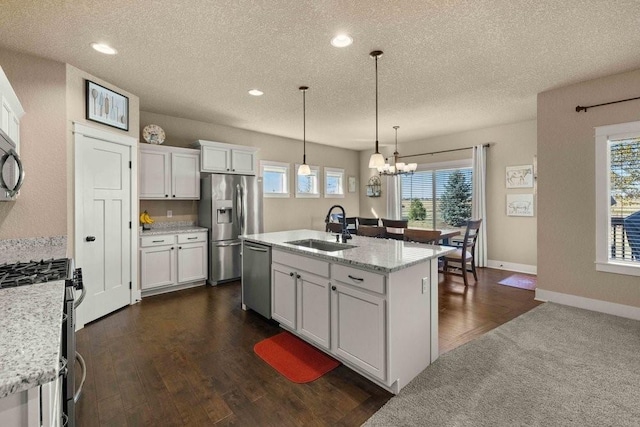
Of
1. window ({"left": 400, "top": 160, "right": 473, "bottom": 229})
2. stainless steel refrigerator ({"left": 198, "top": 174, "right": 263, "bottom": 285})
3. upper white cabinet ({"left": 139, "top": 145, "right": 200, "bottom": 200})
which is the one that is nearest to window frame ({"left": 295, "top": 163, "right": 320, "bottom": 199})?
stainless steel refrigerator ({"left": 198, "top": 174, "right": 263, "bottom": 285})

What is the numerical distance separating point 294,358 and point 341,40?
2751 mm

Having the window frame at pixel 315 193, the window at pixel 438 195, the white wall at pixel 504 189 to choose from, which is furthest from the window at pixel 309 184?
the white wall at pixel 504 189

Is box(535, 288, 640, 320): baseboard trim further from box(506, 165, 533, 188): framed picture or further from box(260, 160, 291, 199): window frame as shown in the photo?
box(260, 160, 291, 199): window frame

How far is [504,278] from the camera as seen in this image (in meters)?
5.01

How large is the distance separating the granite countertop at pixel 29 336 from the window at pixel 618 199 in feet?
15.7

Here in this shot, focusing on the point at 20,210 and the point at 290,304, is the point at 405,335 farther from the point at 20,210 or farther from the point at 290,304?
the point at 20,210

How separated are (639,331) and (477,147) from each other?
3.75m

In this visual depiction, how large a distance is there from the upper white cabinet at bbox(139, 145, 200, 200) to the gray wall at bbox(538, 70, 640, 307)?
4967 mm

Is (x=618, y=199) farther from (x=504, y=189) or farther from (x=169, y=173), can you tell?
(x=169, y=173)

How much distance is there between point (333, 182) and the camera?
7.62 m

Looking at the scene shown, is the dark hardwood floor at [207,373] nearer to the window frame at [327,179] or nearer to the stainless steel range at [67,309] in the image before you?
the stainless steel range at [67,309]

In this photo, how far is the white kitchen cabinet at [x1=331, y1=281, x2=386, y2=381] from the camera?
203cm

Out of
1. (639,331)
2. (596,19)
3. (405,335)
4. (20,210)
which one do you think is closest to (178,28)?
(20,210)

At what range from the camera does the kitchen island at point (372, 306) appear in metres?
2.01
